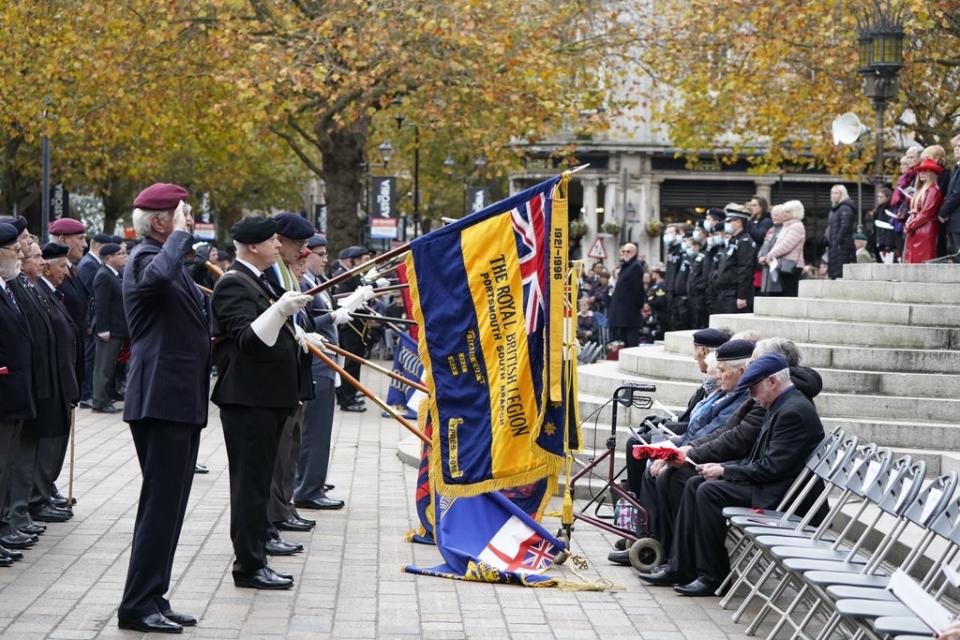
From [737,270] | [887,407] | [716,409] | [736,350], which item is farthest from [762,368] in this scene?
[737,270]

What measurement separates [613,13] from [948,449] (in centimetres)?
1784

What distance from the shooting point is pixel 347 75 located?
25375 millimetres

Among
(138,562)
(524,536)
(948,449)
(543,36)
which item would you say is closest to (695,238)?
(543,36)

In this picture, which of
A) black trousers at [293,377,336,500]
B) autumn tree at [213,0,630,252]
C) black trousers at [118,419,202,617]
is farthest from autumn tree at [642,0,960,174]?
black trousers at [118,419,202,617]

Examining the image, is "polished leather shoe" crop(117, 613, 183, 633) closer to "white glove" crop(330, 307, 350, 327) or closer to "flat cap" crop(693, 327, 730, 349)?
"white glove" crop(330, 307, 350, 327)

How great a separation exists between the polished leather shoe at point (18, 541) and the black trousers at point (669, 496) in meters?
4.05

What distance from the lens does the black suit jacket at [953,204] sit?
609 inches

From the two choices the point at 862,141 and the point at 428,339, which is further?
the point at 862,141

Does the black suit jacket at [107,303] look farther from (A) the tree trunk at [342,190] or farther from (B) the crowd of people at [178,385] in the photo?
(A) the tree trunk at [342,190]

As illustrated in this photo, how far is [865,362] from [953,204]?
9.68 feet

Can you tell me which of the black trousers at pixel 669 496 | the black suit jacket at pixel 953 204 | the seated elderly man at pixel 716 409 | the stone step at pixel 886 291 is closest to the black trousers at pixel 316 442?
the seated elderly man at pixel 716 409

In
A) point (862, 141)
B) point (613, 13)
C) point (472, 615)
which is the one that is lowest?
point (472, 615)

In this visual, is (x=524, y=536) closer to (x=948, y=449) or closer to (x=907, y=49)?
(x=948, y=449)

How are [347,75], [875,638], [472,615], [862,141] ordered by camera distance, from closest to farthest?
[875,638] → [472,615] → [347,75] → [862,141]
